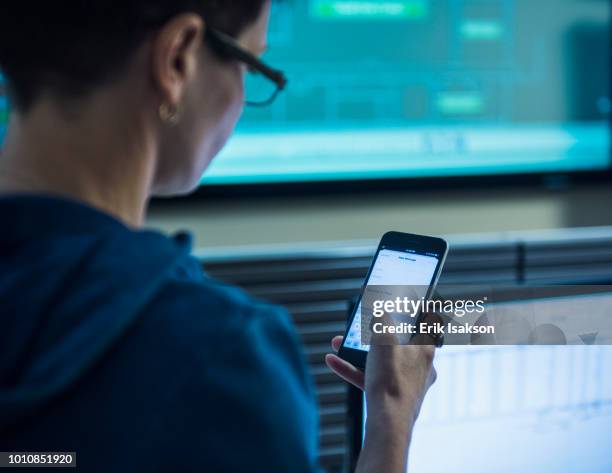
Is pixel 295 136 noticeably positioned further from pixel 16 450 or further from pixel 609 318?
pixel 16 450

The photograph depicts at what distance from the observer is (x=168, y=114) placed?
1.86 feet

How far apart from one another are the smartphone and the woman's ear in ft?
1.10

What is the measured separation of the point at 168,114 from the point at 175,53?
0.05 metres

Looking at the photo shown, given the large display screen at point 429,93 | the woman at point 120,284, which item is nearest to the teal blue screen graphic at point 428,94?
the large display screen at point 429,93

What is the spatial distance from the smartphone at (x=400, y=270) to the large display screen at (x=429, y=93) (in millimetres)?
1170

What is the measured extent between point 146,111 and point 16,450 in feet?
0.77

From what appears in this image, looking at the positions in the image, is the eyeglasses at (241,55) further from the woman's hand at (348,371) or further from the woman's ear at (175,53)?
the woman's hand at (348,371)

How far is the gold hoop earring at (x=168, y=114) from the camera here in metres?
0.56

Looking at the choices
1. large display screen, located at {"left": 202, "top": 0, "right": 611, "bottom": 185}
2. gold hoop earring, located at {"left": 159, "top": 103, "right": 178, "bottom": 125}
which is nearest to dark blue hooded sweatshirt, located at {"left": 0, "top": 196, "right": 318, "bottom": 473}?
gold hoop earring, located at {"left": 159, "top": 103, "right": 178, "bottom": 125}

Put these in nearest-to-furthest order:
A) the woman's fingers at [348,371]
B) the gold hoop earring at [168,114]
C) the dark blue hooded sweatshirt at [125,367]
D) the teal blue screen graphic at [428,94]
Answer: the dark blue hooded sweatshirt at [125,367]
the gold hoop earring at [168,114]
the woman's fingers at [348,371]
the teal blue screen graphic at [428,94]

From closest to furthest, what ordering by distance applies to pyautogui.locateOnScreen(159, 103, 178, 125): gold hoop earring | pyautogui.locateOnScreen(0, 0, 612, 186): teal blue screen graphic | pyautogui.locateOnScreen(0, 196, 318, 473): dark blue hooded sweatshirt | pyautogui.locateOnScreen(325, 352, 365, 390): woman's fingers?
pyautogui.locateOnScreen(0, 196, 318, 473): dark blue hooded sweatshirt
pyautogui.locateOnScreen(159, 103, 178, 125): gold hoop earring
pyautogui.locateOnScreen(325, 352, 365, 390): woman's fingers
pyautogui.locateOnScreen(0, 0, 612, 186): teal blue screen graphic

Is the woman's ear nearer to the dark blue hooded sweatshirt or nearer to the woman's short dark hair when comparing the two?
the woman's short dark hair

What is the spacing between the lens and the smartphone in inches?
31.6

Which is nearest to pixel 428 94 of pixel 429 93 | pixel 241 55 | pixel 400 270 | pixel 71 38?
pixel 429 93
